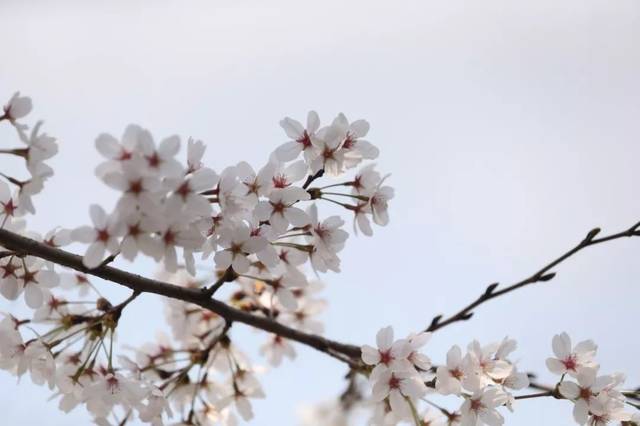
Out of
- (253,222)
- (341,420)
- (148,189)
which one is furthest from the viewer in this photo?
(341,420)

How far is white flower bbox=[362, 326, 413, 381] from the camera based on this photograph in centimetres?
208

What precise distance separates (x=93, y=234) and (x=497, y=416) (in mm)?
1147

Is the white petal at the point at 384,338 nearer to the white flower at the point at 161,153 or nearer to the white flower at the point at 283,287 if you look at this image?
the white flower at the point at 283,287

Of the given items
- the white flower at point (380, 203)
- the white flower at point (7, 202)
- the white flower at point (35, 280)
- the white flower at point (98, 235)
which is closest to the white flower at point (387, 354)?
the white flower at point (380, 203)

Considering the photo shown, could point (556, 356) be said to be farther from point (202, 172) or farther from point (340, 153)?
point (202, 172)

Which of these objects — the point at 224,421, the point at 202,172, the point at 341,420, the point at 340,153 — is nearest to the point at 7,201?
the point at 202,172

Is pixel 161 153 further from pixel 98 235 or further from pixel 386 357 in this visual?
pixel 386 357

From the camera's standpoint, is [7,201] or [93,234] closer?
[93,234]

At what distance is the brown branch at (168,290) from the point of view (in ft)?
6.22

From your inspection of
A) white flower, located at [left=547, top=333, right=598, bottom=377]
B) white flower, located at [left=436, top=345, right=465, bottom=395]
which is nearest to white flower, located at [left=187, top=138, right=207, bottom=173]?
white flower, located at [left=436, top=345, right=465, bottom=395]

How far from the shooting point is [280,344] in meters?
3.34

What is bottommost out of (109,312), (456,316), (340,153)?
(456,316)

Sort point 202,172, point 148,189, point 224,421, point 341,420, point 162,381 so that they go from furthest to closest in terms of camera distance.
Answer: point 341,420
point 224,421
point 162,381
point 202,172
point 148,189

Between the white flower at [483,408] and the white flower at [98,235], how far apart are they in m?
1.03
